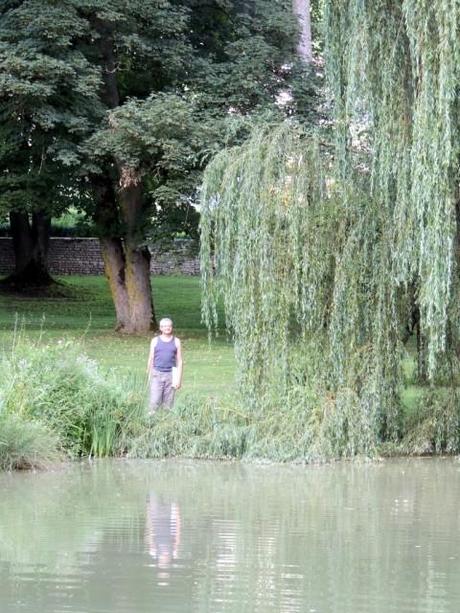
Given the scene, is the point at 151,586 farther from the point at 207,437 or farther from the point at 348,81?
the point at 348,81

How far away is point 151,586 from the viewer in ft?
31.5

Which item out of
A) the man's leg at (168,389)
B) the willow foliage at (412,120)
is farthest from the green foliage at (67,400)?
the willow foliage at (412,120)

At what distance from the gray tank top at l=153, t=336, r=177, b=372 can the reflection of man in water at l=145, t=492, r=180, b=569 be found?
3220 mm

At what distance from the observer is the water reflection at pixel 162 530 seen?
35.2ft

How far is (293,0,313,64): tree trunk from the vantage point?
3246cm

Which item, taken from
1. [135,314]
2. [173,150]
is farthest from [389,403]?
[135,314]

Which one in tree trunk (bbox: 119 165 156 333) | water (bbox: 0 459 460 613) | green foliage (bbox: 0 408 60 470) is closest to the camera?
water (bbox: 0 459 460 613)

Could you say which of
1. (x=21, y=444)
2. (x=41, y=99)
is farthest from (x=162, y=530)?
(x=41, y=99)

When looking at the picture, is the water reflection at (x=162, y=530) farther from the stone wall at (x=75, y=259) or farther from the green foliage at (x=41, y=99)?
the stone wall at (x=75, y=259)

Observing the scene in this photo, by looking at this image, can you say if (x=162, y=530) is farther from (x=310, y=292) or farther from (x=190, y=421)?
(x=310, y=292)

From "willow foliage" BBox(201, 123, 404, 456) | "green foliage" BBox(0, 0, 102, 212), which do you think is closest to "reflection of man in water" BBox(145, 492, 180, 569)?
"willow foliage" BBox(201, 123, 404, 456)

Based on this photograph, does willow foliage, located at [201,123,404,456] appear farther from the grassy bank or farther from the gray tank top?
the gray tank top

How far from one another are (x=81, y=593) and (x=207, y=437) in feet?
24.0

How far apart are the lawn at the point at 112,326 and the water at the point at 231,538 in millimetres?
2715
